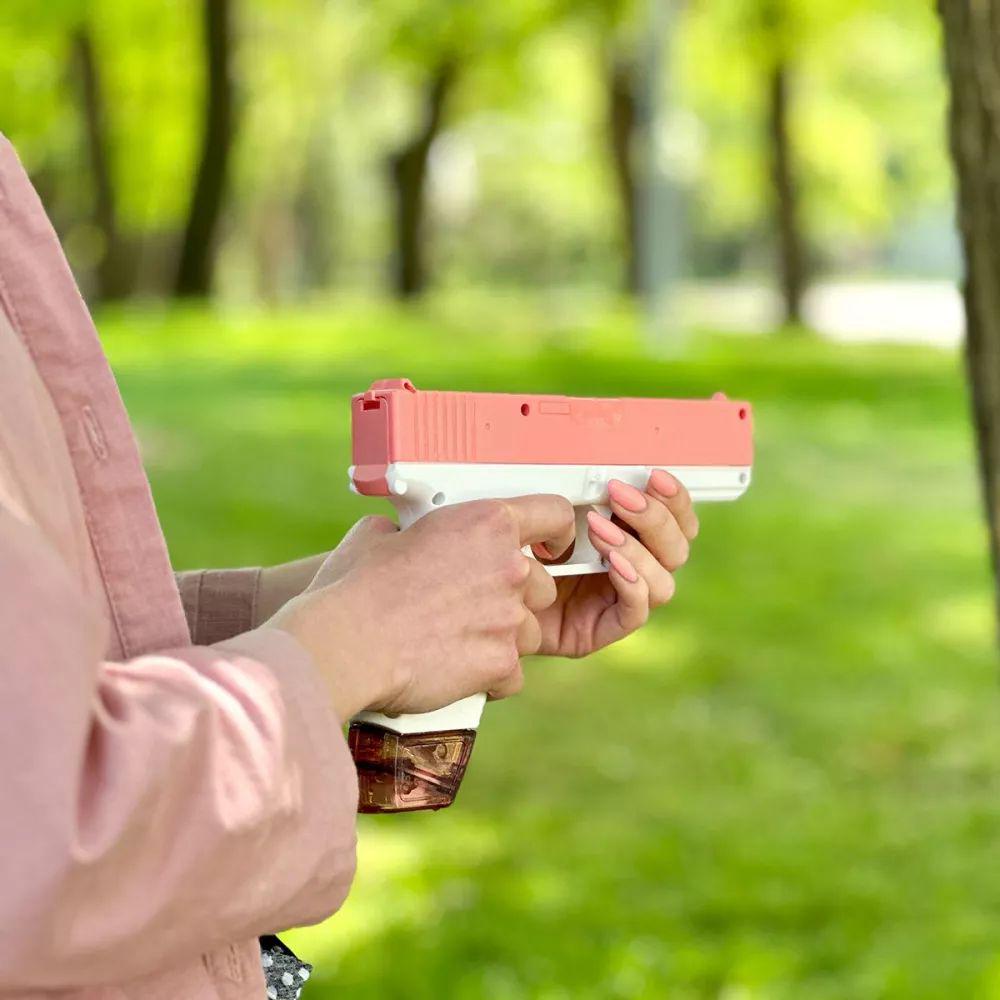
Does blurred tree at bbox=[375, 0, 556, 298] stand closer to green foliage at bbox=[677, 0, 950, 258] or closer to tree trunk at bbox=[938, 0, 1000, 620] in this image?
A: green foliage at bbox=[677, 0, 950, 258]

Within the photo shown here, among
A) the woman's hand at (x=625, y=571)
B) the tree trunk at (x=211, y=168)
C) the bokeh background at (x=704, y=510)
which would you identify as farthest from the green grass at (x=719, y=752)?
the tree trunk at (x=211, y=168)

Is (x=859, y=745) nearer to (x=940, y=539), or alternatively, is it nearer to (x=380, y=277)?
(x=940, y=539)

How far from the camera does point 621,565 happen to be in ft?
5.83

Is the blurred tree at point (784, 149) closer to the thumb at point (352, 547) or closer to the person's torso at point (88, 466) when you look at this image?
the thumb at point (352, 547)

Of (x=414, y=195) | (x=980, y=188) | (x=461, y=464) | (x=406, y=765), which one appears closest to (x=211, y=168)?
(x=414, y=195)

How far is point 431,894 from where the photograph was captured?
461cm

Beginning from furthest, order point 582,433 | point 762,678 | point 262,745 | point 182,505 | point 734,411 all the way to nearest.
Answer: point 182,505, point 762,678, point 734,411, point 582,433, point 262,745

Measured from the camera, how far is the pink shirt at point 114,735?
1033mm

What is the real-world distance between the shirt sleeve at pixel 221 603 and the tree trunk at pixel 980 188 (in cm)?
165

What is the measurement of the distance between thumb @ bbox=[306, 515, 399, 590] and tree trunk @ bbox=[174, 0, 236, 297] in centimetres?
1605

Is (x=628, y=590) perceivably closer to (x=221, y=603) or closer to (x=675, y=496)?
(x=675, y=496)

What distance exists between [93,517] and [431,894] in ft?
11.6

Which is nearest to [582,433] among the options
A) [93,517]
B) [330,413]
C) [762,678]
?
[93,517]

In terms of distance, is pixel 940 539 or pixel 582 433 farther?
pixel 940 539
